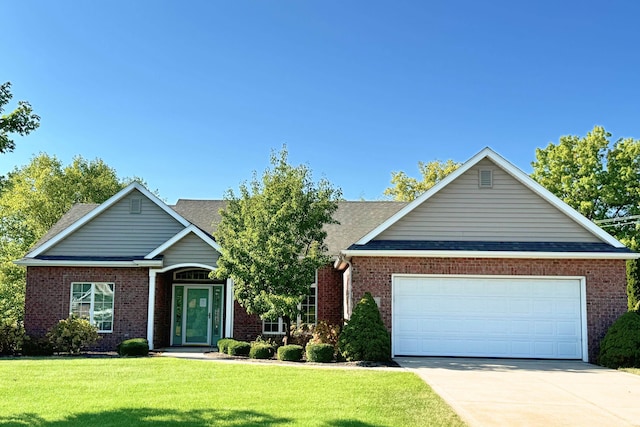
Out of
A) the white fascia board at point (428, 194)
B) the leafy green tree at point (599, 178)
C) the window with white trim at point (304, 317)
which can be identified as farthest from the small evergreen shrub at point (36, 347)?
the leafy green tree at point (599, 178)

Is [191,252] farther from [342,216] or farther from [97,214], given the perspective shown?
[342,216]

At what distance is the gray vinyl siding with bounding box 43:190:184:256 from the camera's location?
19.5m

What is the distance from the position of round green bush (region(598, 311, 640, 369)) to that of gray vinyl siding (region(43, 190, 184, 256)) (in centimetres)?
1357

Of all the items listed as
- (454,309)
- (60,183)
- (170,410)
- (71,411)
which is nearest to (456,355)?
(454,309)

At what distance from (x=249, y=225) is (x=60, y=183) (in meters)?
26.3

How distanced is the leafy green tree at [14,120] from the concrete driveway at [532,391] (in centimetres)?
878

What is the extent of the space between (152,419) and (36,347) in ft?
35.0

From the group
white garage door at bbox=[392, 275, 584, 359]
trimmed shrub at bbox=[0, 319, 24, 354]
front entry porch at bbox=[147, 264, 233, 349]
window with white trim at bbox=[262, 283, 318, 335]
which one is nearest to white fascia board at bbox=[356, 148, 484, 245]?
white garage door at bbox=[392, 275, 584, 359]

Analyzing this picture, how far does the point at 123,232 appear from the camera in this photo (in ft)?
64.6

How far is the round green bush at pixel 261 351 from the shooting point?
15633 millimetres

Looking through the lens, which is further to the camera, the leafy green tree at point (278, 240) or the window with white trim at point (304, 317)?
the window with white trim at point (304, 317)

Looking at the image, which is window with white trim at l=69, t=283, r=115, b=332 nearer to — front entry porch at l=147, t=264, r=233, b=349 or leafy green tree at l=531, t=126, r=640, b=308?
front entry porch at l=147, t=264, r=233, b=349

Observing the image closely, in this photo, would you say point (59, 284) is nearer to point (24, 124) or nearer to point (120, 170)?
point (24, 124)

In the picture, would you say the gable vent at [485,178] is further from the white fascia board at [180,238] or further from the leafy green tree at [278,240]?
the white fascia board at [180,238]
